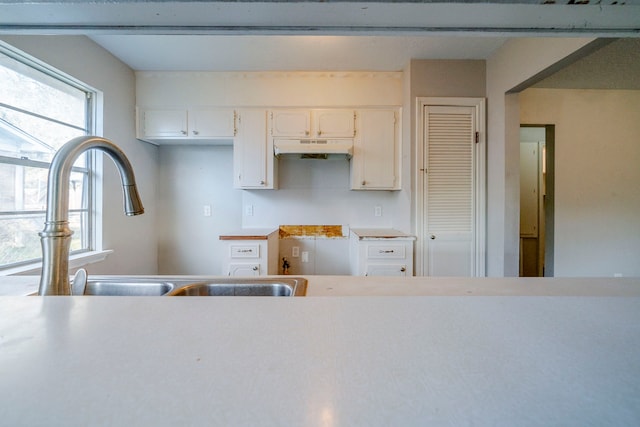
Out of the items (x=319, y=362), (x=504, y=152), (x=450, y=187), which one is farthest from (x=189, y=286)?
(x=504, y=152)

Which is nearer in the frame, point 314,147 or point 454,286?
point 454,286

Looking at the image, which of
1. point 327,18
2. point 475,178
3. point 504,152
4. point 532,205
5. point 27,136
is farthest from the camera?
point 532,205

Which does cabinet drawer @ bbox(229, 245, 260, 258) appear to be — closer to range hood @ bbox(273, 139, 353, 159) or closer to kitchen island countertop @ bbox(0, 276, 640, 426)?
range hood @ bbox(273, 139, 353, 159)

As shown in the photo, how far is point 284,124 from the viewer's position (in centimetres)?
251

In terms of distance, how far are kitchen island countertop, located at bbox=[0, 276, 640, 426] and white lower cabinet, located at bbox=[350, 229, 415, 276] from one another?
5.67 ft

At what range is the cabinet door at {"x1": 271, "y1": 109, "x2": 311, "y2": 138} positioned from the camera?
8.21ft

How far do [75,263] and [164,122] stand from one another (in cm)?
144

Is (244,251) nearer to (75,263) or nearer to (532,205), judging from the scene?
(75,263)

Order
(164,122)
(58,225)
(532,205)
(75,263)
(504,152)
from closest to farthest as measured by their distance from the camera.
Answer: (58,225)
(75,263)
(504,152)
(164,122)
(532,205)

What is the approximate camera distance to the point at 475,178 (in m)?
2.33

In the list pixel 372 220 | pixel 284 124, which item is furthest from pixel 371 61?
pixel 372 220

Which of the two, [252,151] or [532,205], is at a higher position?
[252,151]

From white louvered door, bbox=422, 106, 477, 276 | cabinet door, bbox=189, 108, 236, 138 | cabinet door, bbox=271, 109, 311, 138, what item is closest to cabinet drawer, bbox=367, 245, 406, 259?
white louvered door, bbox=422, 106, 477, 276

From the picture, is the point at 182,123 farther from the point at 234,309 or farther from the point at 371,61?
the point at 234,309
